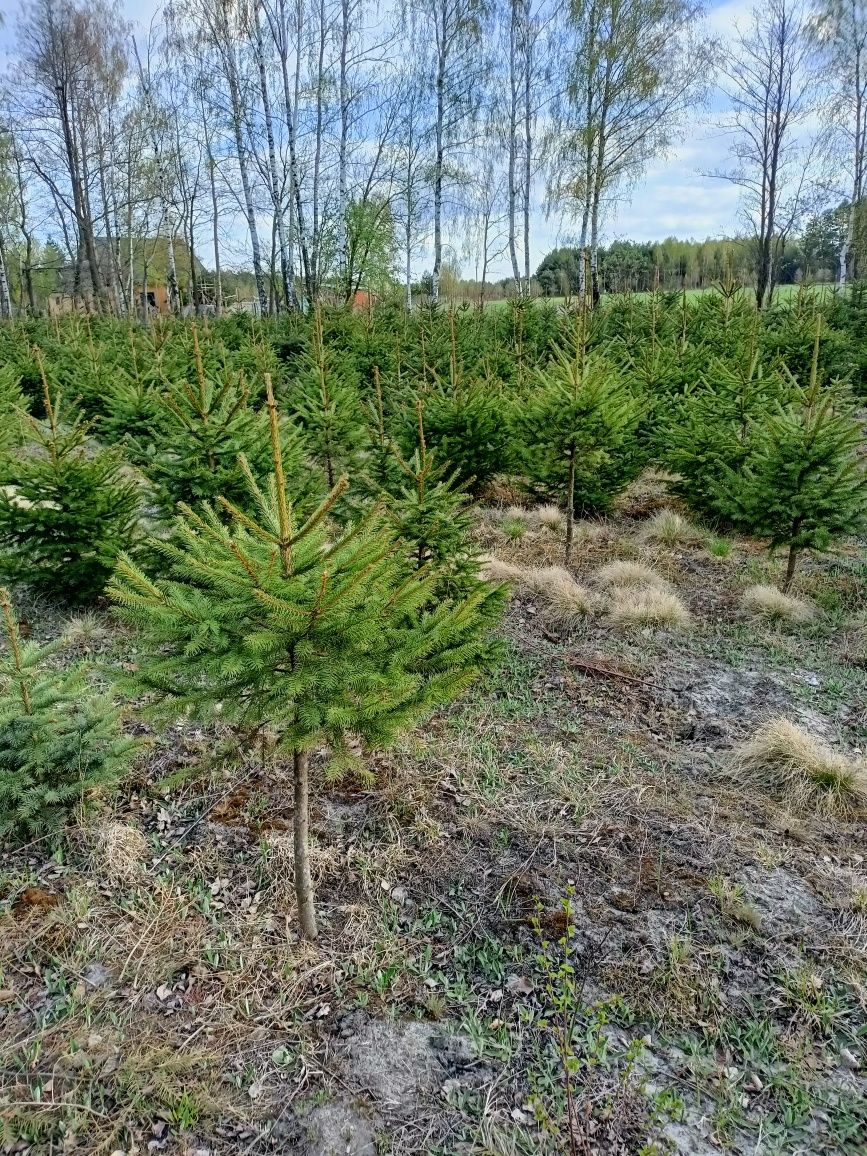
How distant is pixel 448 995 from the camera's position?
99.1 inches

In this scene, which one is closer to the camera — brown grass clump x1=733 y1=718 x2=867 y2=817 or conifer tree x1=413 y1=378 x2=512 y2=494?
brown grass clump x1=733 y1=718 x2=867 y2=817

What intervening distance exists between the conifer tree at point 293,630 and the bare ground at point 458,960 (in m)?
0.42

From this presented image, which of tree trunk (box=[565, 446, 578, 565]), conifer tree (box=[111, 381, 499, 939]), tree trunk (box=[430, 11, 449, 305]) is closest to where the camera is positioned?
conifer tree (box=[111, 381, 499, 939])

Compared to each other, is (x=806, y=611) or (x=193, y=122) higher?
(x=193, y=122)

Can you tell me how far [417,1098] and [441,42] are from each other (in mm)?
21969

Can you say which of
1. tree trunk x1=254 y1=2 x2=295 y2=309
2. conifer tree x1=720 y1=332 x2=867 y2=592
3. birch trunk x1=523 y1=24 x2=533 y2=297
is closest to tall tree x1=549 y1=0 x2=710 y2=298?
birch trunk x1=523 y1=24 x2=533 y2=297

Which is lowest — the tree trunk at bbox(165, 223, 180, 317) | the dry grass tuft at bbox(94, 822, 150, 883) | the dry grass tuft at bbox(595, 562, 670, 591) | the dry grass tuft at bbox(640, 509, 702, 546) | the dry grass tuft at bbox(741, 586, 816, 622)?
the dry grass tuft at bbox(94, 822, 150, 883)

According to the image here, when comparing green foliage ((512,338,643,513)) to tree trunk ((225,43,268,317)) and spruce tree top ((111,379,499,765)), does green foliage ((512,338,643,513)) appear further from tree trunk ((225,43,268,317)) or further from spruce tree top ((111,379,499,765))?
tree trunk ((225,43,268,317))

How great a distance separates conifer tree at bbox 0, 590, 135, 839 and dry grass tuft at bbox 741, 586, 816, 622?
481 centimetres

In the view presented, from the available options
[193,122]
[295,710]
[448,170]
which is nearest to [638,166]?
[448,170]

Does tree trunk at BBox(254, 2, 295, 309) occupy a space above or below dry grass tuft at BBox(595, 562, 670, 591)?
above

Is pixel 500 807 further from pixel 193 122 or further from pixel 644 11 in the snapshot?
pixel 193 122

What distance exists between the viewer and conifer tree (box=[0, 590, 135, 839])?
114 inches

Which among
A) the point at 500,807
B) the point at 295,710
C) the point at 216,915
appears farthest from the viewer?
the point at 500,807
